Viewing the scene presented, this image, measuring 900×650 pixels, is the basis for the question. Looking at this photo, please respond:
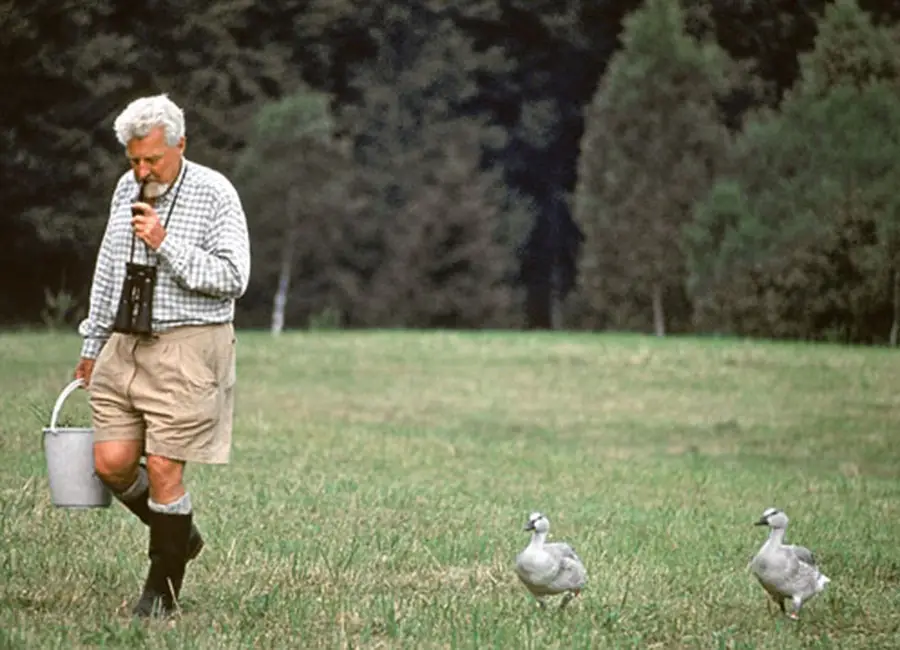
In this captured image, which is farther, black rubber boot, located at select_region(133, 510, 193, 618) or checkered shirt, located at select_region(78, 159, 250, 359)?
black rubber boot, located at select_region(133, 510, 193, 618)

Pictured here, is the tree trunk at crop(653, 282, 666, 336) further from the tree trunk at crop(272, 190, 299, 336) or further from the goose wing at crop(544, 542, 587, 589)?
the goose wing at crop(544, 542, 587, 589)

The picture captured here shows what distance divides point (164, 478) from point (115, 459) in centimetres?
25

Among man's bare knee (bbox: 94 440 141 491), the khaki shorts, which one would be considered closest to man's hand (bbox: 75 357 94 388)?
the khaki shorts

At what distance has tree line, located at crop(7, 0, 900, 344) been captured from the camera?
1783 inches

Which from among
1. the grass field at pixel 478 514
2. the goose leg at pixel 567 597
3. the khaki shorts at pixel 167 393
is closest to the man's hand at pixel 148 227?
the khaki shorts at pixel 167 393

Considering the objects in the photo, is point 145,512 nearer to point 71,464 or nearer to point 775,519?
point 71,464

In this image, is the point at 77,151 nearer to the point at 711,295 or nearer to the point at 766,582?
the point at 711,295

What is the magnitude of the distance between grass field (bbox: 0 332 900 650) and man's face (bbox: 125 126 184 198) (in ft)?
6.06

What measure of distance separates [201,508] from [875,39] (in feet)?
123

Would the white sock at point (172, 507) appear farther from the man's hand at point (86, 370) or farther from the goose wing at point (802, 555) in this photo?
the goose wing at point (802, 555)

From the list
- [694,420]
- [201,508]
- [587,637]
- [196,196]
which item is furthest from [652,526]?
[694,420]

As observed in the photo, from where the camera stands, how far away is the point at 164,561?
7.78 m

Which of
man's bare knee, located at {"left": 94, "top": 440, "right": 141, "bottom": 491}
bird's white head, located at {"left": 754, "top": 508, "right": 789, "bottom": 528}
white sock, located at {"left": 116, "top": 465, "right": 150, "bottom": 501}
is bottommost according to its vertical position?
bird's white head, located at {"left": 754, "top": 508, "right": 789, "bottom": 528}

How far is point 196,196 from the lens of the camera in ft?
Result: 25.5
